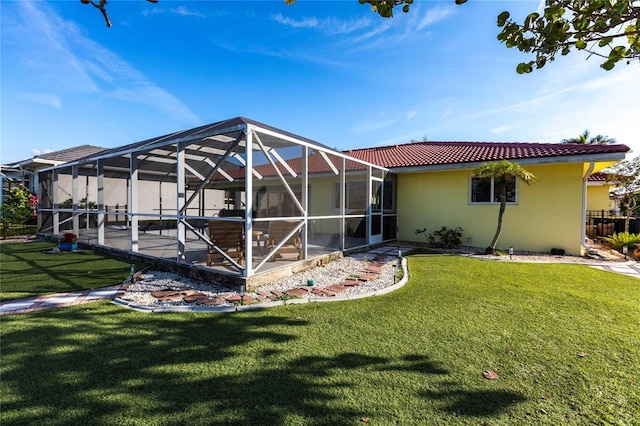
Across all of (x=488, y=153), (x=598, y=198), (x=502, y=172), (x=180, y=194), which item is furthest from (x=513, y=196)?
(x=598, y=198)

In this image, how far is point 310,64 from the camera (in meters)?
12.5

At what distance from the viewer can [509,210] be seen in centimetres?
1027

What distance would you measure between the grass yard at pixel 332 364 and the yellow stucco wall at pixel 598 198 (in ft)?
56.9

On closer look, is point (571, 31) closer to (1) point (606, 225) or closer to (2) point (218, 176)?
(2) point (218, 176)

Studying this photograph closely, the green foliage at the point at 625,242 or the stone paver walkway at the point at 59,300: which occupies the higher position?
the green foliage at the point at 625,242

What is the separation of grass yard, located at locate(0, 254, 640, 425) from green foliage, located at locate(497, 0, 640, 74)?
290cm

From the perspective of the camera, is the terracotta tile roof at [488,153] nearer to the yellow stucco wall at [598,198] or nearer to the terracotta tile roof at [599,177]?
the terracotta tile roof at [599,177]

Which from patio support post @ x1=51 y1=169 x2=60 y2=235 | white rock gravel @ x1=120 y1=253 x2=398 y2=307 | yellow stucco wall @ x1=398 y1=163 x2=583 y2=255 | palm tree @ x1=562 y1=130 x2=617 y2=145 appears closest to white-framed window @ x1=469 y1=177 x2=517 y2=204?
yellow stucco wall @ x1=398 y1=163 x2=583 y2=255

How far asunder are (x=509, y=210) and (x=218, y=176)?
14.1m

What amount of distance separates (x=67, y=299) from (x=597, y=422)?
7180mm

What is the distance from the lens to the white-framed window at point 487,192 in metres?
10.3

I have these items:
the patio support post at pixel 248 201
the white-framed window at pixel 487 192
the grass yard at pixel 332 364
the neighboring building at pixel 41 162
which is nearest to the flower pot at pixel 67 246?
the grass yard at pixel 332 364

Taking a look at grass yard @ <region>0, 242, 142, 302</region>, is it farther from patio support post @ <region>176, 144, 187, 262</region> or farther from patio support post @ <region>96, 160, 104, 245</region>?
patio support post @ <region>176, 144, 187, 262</region>

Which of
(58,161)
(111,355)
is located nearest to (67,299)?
(111,355)
